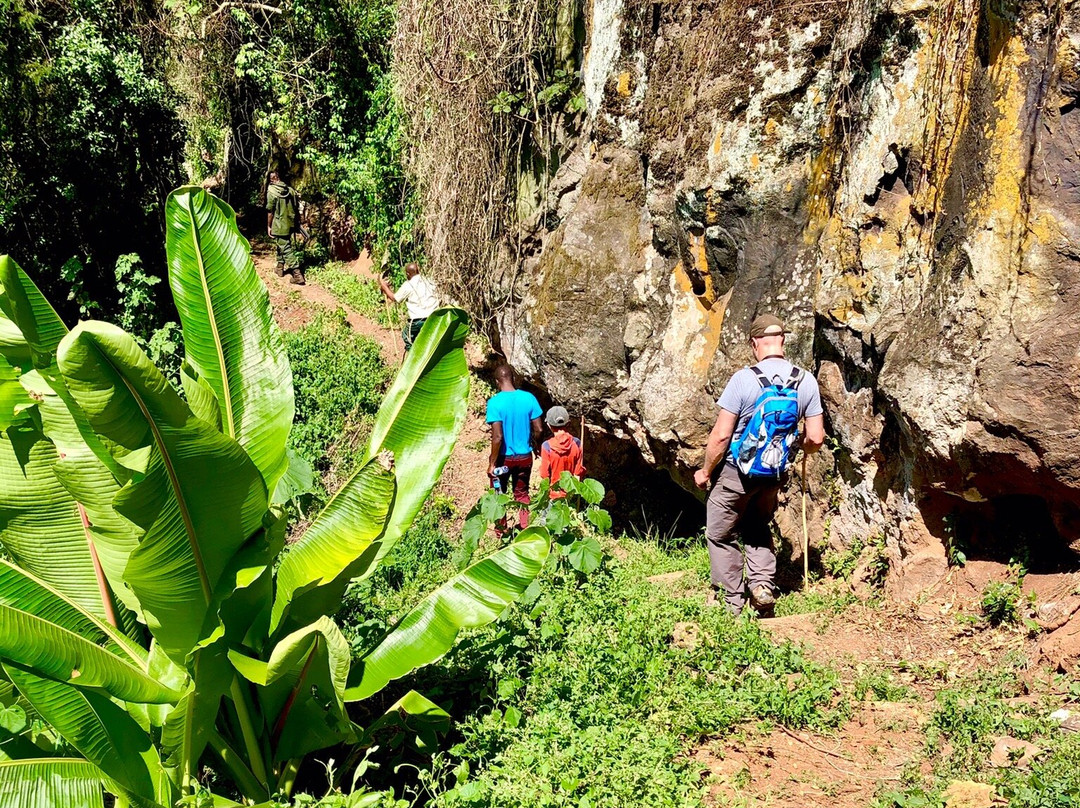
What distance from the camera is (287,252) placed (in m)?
14.6

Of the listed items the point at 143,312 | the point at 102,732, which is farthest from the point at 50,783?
the point at 143,312

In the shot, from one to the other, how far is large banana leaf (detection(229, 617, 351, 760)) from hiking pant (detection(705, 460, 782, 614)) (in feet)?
8.59

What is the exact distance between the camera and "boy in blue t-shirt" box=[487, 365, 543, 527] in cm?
758

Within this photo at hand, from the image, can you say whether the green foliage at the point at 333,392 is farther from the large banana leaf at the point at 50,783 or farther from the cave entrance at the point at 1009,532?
the cave entrance at the point at 1009,532

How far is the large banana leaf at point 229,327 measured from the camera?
384 cm

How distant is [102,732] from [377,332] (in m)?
10.0

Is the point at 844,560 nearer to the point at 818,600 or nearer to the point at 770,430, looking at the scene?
the point at 818,600

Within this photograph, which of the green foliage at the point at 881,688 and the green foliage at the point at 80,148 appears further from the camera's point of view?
the green foliage at the point at 80,148

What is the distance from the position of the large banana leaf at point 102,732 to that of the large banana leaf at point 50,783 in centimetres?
6

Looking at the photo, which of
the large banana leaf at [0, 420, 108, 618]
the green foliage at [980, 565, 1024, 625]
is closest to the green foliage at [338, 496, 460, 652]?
the large banana leaf at [0, 420, 108, 618]

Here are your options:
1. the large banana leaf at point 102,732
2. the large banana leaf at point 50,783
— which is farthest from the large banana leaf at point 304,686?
the large banana leaf at point 50,783

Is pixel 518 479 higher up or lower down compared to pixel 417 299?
lower down

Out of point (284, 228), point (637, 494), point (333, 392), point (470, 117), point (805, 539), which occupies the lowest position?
point (637, 494)

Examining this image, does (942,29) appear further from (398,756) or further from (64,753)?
(64,753)
